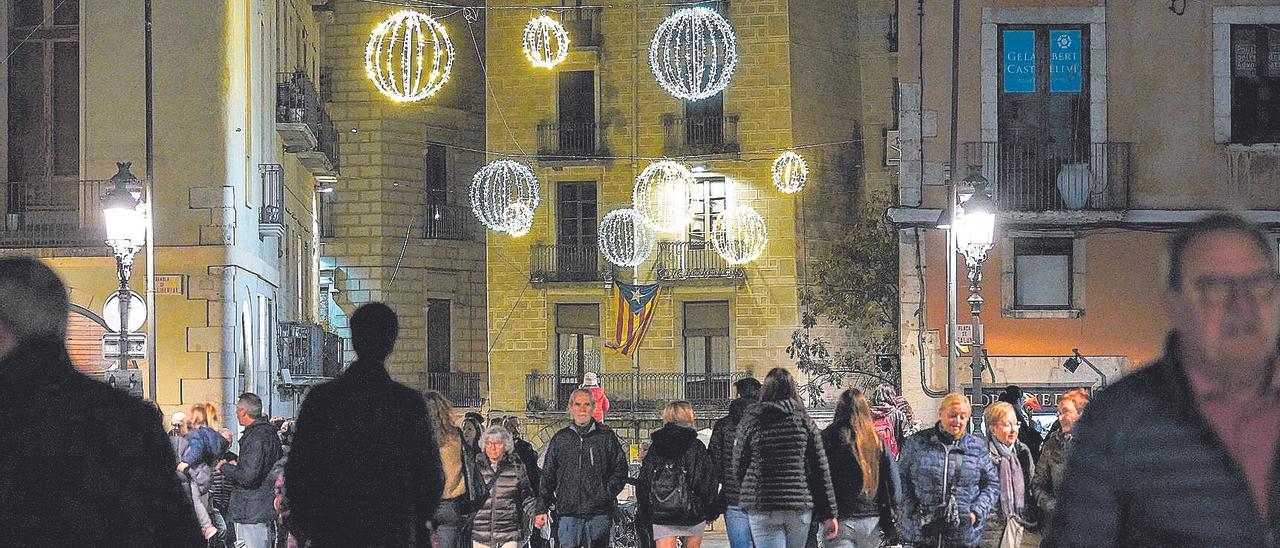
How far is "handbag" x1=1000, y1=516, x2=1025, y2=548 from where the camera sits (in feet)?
40.2

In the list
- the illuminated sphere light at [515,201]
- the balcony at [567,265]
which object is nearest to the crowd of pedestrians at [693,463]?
the illuminated sphere light at [515,201]

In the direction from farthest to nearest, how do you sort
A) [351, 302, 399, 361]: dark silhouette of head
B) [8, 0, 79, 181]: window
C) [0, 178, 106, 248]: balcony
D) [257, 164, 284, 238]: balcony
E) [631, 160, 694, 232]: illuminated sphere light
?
[631, 160, 694, 232]: illuminated sphere light
[257, 164, 284, 238]: balcony
[8, 0, 79, 181]: window
[0, 178, 106, 248]: balcony
[351, 302, 399, 361]: dark silhouette of head

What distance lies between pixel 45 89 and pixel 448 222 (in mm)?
16792

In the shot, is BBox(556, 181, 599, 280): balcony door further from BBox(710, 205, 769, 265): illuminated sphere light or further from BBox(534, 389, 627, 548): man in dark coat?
BBox(534, 389, 627, 548): man in dark coat

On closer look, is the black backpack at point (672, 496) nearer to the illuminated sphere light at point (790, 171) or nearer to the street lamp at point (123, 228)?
the street lamp at point (123, 228)

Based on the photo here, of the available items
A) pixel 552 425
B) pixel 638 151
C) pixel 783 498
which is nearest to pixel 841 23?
pixel 638 151

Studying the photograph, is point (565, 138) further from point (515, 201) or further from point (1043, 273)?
point (1043, 273)

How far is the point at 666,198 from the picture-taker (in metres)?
40.2

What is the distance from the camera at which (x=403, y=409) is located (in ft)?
23.3

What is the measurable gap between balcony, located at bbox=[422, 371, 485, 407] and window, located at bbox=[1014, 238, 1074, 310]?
1894cm

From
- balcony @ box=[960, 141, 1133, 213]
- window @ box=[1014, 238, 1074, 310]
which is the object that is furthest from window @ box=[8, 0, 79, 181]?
window @ box=[1014, 238, 1074, 310]

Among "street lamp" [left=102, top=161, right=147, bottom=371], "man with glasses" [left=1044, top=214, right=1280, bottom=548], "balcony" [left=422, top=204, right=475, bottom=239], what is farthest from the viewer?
"balcony" [left=422, top=204, right=475, bottom=239]

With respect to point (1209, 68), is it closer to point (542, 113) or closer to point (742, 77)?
point (742, 77)

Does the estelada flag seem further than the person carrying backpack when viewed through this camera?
Yes
